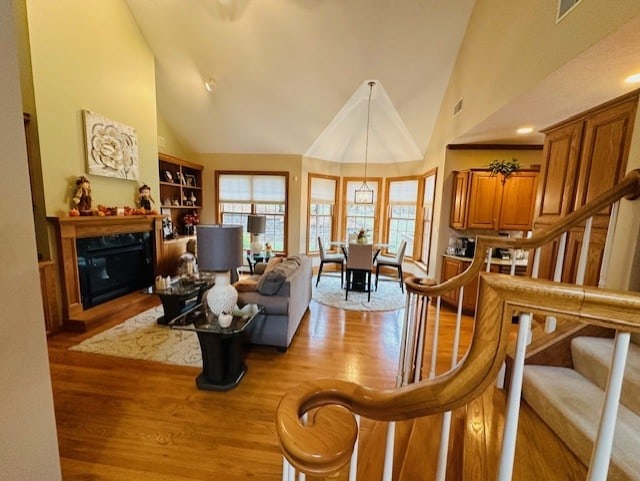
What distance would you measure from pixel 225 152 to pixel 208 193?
104cm

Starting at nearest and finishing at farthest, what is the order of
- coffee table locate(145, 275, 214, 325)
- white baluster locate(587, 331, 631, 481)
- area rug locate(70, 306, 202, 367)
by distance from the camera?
white baluster locate(587, 331, 631, 481) → area rug locate(70, 306, 202, 367) → coffee table locate(145, 275, 214, 325)

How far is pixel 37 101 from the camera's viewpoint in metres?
2.99

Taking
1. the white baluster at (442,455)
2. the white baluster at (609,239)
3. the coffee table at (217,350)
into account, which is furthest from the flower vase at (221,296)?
the white baluster at (609,239)

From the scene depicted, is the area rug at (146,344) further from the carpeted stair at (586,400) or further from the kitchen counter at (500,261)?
the kitchen counter at (500,261)

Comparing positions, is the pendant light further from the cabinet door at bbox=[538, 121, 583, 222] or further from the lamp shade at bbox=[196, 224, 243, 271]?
the lamp shade at bbox=[196, 224, 243, 271]

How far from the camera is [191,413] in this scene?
2113mm

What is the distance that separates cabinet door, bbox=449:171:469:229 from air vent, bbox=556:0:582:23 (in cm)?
236

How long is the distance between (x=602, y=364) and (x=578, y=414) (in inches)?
13.8

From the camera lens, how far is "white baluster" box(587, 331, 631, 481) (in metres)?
0.50

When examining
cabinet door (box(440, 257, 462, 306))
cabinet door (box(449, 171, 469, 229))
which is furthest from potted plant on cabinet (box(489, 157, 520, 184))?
cabinet door (box(440, 257, 462, 306))

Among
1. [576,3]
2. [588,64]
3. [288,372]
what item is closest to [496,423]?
[288,372]

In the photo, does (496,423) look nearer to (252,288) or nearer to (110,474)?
(110,474)

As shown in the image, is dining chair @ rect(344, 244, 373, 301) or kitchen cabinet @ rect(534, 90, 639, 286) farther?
dining chair @ rect(344, 244, 373, 301)

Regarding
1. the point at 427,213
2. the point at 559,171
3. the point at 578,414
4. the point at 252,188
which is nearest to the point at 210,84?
the point at 252,188
